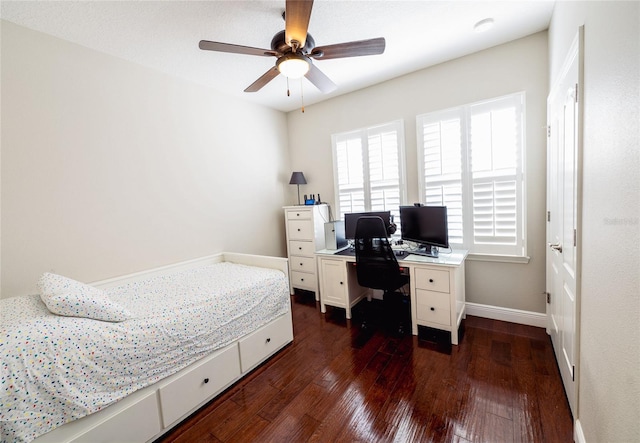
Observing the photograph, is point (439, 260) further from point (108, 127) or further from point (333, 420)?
point (108, 127)

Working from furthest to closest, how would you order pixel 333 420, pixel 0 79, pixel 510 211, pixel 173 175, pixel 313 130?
1. pixel 313 130
2. pixel 173 175
3. pixel 510 211
4. pixel 0 79
5. pixel 333 420

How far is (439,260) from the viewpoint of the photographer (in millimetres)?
2389

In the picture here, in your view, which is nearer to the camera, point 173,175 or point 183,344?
point 183,344

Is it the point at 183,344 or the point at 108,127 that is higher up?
the point at 108,127

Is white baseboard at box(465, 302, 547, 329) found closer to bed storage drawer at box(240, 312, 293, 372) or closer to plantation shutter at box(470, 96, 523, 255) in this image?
plantation shutter at box(470, 96, 523, 255)

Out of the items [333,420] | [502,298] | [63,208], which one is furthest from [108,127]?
[502,298]

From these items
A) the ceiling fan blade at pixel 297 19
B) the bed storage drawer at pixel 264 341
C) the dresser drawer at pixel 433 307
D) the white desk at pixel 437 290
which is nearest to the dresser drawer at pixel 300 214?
the white desk at pixel 437 290

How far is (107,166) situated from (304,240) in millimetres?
2223

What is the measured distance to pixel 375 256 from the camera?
2518 millimetres

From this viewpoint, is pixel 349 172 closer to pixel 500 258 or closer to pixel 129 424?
pixel 500 258

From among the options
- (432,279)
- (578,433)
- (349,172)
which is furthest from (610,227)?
(349,172)

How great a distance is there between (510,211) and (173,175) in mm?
3460

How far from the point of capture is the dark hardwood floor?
1506 millimetres

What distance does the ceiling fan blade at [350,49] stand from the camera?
177 centimetres
